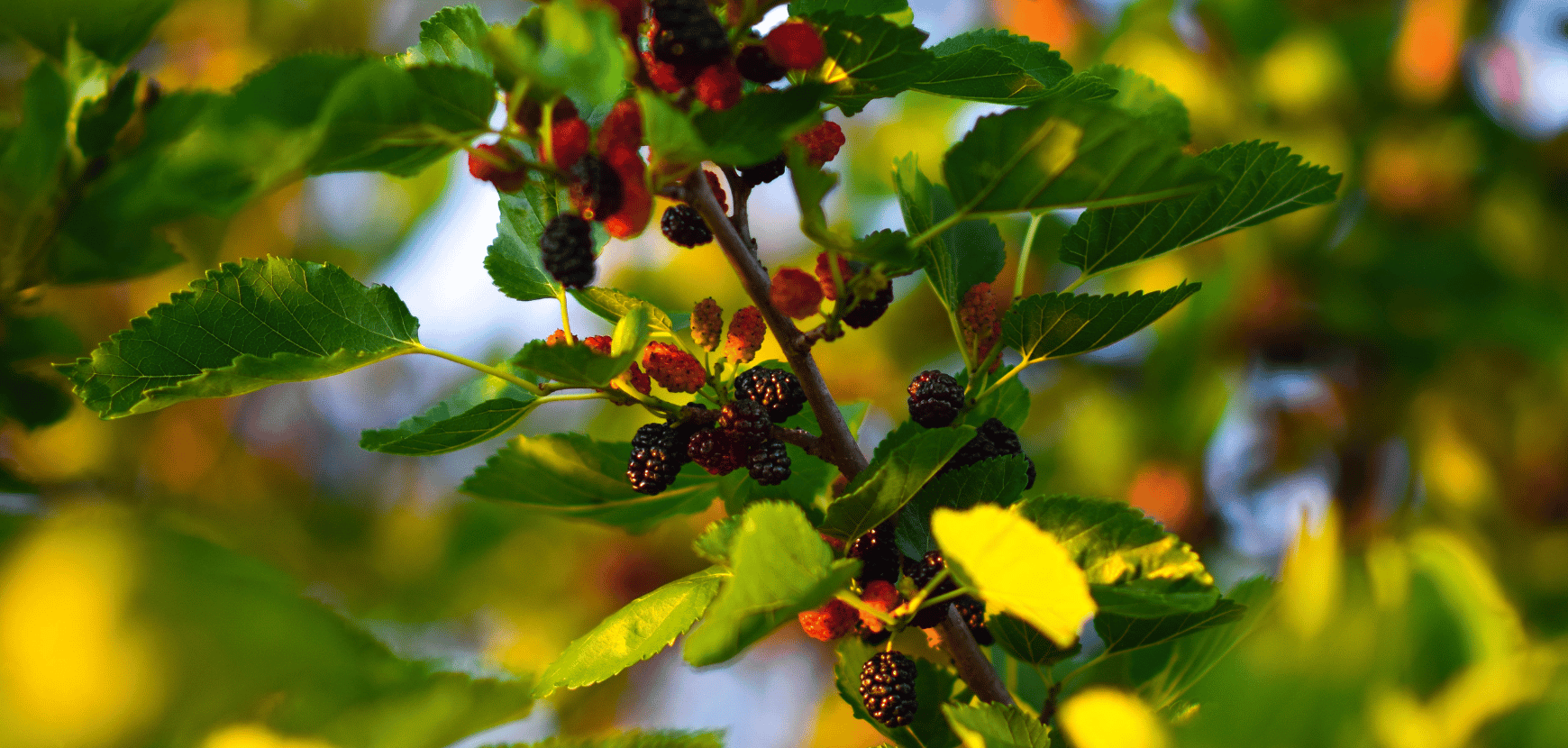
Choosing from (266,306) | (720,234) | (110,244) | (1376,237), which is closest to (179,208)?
(266,306)

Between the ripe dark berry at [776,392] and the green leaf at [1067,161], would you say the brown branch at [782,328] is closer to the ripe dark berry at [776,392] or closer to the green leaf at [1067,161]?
the ripe dark berry at [776,392]

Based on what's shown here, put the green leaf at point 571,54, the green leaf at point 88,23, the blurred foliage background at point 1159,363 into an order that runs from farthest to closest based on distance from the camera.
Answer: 1. the blurred foliage background at point 1159,363
2. the green leaf at point 88,23
3. the green leaf at point 571,54

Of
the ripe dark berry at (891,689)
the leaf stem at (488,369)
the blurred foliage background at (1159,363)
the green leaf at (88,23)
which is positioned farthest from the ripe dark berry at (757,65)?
the blurred foliage background at (1159,363)

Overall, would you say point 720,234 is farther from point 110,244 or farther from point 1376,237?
point 1376,237

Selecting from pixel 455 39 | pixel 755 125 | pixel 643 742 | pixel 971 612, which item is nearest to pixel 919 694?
pixel 971 612

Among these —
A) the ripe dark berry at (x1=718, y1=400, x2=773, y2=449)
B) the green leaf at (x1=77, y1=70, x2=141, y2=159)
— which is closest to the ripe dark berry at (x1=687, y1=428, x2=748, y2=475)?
the ripe dark berry at (x1=718, y1=400, x2=773, y2=449)

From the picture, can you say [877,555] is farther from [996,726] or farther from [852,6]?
[852,6]
